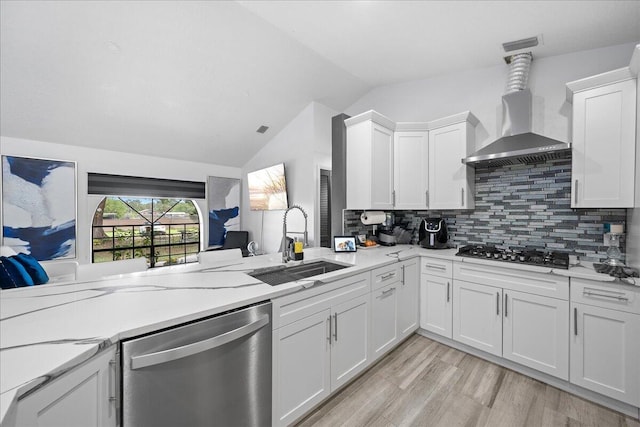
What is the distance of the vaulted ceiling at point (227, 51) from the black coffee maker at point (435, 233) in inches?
67.8

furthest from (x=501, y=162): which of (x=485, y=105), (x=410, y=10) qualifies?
(x=410, y=10)

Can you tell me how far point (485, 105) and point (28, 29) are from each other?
4.32 metres

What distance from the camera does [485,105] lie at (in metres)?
2.63

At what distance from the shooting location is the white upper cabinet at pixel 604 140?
1.68 metres

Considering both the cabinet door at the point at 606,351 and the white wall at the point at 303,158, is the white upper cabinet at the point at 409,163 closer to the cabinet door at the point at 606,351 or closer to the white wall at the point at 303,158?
the white wall at the point at 303,158

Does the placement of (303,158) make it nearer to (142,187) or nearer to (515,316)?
(142,187)

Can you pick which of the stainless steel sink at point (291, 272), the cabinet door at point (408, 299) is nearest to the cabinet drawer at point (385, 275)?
the cabinet door at point (408, 299)

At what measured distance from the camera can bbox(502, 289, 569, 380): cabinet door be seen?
1.75 meters

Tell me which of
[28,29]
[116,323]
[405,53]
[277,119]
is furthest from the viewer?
[277,119]

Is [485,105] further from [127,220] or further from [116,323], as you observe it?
[127,220]

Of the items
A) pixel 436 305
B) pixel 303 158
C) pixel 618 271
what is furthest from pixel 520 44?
pixel 303 158

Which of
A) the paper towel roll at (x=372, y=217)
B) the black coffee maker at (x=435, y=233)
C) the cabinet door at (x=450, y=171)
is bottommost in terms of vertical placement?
the black coffee maker at (x=435, y=233)

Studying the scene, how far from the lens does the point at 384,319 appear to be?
205 centimetres

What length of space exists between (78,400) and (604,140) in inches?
124
